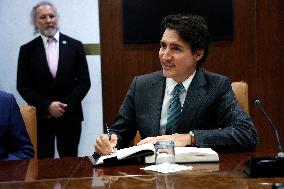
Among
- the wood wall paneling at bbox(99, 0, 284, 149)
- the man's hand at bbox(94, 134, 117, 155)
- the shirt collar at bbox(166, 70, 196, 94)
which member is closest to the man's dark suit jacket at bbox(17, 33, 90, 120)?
the wood wall paneling at bbox(99, 0, 284, 149)

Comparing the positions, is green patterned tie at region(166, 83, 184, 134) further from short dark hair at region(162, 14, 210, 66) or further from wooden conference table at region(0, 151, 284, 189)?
wooden conference table at region(0, 151, 284, 189)

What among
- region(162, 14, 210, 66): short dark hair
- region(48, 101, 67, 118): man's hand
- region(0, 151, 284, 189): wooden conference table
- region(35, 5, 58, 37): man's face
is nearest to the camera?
region(0, 151, 284, 189): wooden conference table

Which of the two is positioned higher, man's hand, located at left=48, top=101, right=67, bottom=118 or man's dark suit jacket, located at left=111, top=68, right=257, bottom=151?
man's dark suit jacket, located at left=111, top=68, right=257, bottom=151

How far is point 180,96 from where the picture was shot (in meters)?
2.73

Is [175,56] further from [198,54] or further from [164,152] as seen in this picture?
[164,152]

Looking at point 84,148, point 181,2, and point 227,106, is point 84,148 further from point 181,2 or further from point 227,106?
point 227,106

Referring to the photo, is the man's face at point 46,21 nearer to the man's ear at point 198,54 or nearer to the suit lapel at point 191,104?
the man's ear at point 198,54

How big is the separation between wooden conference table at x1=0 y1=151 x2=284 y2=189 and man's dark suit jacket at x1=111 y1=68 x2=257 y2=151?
7.1 inches

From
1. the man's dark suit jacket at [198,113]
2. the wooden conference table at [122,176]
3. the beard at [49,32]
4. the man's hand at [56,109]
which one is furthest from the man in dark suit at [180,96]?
the beard at [49,32]

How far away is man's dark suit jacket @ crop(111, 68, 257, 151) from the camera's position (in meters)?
2.44

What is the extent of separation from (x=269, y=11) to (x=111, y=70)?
5.50 ft

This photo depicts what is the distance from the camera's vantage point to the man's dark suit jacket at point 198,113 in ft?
8.01

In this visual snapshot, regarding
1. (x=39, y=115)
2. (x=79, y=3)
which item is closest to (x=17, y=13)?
(x=79, y=3)

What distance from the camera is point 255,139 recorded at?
2.50 m
